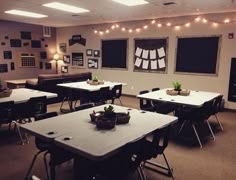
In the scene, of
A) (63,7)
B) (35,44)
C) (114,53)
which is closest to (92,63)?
(114,53)

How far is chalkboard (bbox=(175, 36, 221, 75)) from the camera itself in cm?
588

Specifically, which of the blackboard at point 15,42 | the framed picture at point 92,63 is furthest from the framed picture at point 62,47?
the blackboard at point 15,42

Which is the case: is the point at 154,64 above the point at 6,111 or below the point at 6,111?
above

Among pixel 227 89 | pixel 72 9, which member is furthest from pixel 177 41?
pixel 72 9

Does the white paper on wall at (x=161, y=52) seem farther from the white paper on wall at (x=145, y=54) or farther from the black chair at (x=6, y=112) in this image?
the black chair at (x=6, y=112)

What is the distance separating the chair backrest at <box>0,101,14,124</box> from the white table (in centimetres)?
128

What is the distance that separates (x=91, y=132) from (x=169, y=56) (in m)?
5.11

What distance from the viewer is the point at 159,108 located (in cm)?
424

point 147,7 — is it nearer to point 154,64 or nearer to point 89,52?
point 154,64

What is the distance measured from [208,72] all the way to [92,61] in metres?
4.40

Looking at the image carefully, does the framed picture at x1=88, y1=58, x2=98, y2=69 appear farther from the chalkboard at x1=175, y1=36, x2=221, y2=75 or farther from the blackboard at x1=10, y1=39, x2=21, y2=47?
the chalkboard at x1=175, y1=36, x2=221, y2=75

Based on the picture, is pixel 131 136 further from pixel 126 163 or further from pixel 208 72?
pixel 208 72

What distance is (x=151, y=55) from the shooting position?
7027mm

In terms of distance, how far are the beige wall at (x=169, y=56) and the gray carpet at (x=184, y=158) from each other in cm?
202
